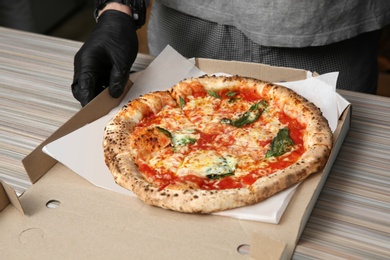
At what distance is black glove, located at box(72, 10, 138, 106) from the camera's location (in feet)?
4.39

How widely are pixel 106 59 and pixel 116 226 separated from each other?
52 centimetres

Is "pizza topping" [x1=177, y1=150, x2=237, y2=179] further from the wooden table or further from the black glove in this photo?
the black glove

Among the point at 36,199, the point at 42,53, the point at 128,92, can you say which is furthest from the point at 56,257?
the point at 42,53

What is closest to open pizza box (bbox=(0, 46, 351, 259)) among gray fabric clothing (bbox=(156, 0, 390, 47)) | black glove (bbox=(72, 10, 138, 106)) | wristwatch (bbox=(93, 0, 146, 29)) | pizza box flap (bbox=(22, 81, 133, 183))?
pizza box flap (bbox=(22, 81, 133, 183))

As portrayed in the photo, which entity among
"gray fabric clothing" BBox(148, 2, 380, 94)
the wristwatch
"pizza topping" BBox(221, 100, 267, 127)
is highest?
the wristwatch

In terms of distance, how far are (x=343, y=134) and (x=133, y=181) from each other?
451 millimetres

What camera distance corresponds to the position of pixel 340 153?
1.19 metres

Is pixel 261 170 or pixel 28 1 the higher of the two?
pixel 261 170

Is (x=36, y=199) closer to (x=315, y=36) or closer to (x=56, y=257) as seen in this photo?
(x=56, y=257)

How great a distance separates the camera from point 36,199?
109cm

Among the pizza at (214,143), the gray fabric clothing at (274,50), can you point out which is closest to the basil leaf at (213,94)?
the pizza at (214,143)

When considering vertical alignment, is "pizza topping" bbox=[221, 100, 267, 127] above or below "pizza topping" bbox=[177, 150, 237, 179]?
below

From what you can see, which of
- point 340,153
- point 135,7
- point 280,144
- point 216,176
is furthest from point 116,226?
point 135,7

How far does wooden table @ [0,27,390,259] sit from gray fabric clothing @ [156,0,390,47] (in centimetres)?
19
